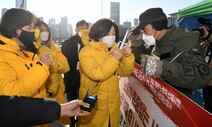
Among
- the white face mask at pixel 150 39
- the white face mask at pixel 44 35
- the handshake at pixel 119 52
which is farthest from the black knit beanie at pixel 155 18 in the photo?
the white face mask at pixel 44 35

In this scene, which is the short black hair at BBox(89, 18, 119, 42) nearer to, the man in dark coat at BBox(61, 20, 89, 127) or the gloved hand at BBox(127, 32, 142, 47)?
the gloved hand at BBox(127, 32, 142, 47)

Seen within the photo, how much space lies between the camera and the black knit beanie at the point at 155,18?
3.28m

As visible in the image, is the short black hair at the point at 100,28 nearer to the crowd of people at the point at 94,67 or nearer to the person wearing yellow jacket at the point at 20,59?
the crowd of people at the point at 94,67

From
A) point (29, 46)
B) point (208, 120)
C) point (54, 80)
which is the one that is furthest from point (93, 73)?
point (208, 120)

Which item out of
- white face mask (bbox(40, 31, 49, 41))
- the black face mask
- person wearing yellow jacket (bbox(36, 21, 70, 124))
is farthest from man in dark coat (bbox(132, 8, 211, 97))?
white face mask (bbox(40, 31, 49, 41))

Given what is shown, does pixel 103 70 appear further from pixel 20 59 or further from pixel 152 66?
pixel 20 59

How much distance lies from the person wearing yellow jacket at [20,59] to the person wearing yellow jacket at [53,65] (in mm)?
1085

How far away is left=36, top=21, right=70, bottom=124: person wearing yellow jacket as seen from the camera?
412 cm

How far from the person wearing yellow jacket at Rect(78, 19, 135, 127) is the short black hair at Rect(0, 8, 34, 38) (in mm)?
876

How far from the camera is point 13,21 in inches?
112

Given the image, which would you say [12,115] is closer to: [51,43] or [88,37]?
[88,37]

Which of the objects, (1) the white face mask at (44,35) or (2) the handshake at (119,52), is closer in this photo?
(2) the handshake at (119,52)

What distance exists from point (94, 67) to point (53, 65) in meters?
1.04

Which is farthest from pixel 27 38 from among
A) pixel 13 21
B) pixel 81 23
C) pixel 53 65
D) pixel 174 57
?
pixel 81 23
